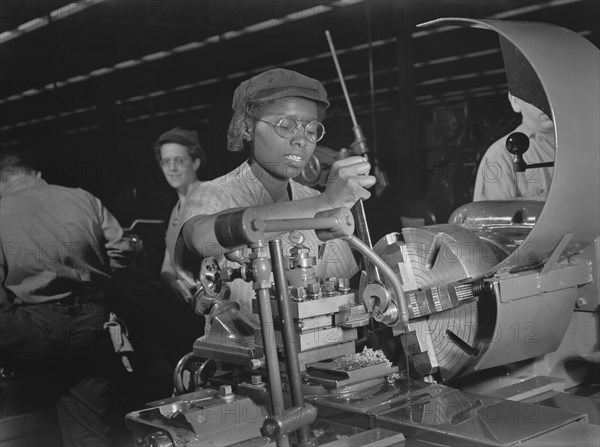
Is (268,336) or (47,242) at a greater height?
(47,242)

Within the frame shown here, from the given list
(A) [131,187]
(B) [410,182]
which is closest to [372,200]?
(B) [410,182]

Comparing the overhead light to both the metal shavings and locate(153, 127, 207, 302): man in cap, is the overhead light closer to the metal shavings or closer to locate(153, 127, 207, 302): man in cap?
locate(153, 127, 207, 302): man in cap

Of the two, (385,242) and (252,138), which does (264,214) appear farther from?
(252,138)

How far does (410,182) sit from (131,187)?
4.27ft

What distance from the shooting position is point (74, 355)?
9.02 ft

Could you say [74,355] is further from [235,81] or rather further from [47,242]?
[235,81]

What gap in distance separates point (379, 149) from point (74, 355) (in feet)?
Result: 5.44

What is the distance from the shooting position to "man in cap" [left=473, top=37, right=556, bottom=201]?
2.12 m

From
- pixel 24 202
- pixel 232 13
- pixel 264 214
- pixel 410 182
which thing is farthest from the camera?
pixel 410 182

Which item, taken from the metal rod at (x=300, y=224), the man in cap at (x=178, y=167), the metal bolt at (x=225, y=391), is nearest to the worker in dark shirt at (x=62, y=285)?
the man in cap at (x=178, y=167)

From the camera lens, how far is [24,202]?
2650mm

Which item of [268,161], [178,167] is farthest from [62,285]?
[268,161]

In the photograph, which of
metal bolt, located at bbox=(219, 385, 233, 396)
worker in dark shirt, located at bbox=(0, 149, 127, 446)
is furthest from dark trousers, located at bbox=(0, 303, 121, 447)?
metal bolt, located at bbox=(219, 385, 233, 396)

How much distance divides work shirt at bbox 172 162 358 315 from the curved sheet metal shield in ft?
2.55
